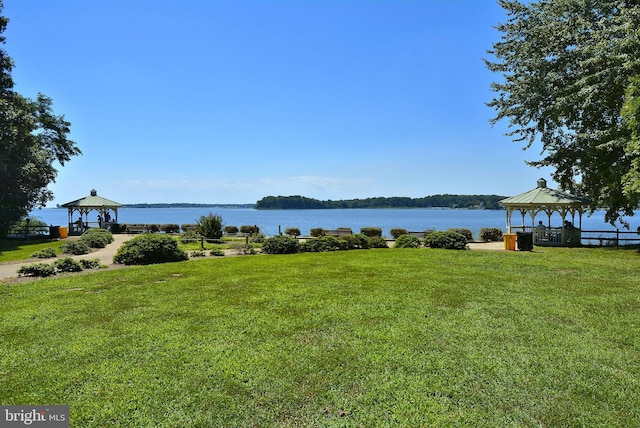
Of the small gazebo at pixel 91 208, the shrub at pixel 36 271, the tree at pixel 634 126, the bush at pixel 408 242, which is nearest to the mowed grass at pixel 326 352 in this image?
the shrub at pixel 36 271

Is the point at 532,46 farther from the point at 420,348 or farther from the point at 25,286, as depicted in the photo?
the point at 25,286

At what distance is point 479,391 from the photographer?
3.98 meters

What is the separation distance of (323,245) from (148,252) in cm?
787

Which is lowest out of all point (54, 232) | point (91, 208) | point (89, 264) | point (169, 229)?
point (89, 264)

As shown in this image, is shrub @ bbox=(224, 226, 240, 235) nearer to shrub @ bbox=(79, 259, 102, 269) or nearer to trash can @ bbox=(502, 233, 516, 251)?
shrub @ bbox=(79, 259, 102, 269)

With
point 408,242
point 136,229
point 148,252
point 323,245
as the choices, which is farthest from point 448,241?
point 136,229

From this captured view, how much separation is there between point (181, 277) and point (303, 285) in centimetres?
381

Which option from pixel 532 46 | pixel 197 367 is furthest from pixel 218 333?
pixel 532 46

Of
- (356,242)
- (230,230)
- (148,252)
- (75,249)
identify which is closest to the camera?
(148,252)

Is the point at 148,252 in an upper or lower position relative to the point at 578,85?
lower

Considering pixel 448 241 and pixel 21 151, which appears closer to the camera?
pixel 448 241

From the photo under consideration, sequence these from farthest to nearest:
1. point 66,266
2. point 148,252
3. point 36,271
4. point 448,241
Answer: point 448,241 → point 148,252 → point 66,266 → point 36,271

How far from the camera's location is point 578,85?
15430mm

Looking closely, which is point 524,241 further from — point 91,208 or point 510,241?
point 91,208
